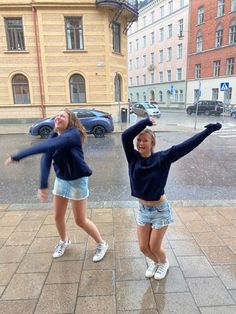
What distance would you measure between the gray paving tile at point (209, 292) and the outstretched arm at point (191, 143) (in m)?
1.32

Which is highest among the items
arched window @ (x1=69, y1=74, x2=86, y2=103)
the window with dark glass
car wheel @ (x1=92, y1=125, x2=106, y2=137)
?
the window with dark glass

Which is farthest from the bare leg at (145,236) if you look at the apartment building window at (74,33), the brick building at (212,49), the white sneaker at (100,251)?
the brick building at (212,49)

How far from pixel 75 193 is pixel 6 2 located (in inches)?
738

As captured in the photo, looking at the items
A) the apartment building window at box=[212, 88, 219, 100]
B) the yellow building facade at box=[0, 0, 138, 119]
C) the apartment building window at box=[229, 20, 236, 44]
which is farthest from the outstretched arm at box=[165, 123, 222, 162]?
the apartment building window at box=[212, 88, 219, 100]

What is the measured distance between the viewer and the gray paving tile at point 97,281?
2.55 meters

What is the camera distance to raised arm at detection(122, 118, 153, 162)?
2.33 m

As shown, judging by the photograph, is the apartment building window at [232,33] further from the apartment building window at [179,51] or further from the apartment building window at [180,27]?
the apartment building window at [179,51]

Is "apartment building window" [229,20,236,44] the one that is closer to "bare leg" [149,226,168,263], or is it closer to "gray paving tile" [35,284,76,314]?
"bare leg" [149,226,168,263]

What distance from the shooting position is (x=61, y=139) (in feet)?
8.14

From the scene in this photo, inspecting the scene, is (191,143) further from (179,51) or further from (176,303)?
(179,51)

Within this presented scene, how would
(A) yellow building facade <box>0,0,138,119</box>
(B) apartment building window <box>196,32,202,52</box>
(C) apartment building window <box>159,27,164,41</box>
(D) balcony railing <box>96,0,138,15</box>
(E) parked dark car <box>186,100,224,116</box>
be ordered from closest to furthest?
(D) balcony railing <box>96,0,138,15</box> < (A) yellow building facade <box>0,0,138,119</box> < (E) parked dark car <box>186,100,224,116</box> < (B) apartment building window <box>196,32,202,52</box> < (C) apartment building window <box>159,27,164,41</box>

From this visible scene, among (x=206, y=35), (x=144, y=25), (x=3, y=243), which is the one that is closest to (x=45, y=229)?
(x=3, y=243)

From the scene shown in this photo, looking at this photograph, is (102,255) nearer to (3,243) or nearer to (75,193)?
(75,193)

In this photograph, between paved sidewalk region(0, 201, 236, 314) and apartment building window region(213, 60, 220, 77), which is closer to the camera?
paved sidewalk region(0, 201, 236, 314)
